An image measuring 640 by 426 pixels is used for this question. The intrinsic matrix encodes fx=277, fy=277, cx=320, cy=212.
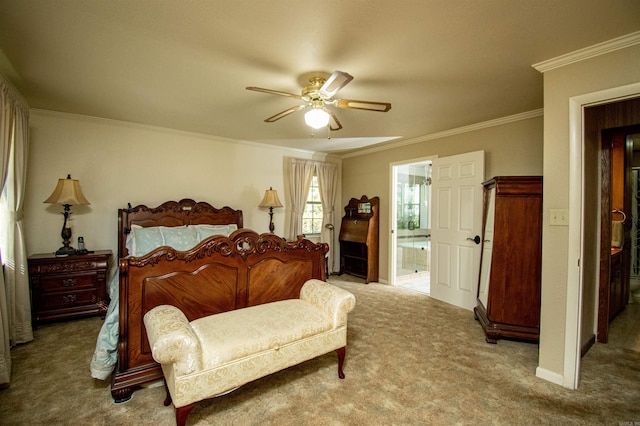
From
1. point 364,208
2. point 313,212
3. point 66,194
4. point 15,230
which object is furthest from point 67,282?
point 364,208

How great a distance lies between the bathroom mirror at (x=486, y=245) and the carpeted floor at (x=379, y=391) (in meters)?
0.62

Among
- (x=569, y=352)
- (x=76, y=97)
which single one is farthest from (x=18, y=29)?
(x=569, y=352)

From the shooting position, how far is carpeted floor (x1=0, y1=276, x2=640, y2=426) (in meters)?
1.67

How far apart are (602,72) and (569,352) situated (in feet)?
6.36

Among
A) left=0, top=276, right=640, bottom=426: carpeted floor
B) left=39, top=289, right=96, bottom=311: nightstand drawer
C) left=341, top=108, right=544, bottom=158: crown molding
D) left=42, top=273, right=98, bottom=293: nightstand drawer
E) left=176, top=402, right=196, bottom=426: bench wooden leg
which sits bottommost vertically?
left=0, top=276, right=640, bottom=426: carpeted floor

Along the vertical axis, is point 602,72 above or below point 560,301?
above

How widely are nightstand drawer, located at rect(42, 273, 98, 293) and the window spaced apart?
3201 millimetres

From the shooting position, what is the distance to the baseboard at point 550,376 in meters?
Result: 1.99

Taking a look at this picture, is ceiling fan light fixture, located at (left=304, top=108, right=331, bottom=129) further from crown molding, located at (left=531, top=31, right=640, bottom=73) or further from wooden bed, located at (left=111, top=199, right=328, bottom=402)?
crown molding, located at (left=531, top=31, right=640, bottom=73)

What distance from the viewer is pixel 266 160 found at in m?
4.78

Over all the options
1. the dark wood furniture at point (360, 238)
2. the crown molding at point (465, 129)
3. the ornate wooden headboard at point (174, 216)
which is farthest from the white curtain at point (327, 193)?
the ornate wooden headboard at point (174, 216)

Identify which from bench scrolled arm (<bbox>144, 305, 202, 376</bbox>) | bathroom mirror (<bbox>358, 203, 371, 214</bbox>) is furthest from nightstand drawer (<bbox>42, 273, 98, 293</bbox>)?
bathroom mirror (<bbox>358, 203, 371, 214</bbox>)

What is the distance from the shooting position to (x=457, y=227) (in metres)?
3.70

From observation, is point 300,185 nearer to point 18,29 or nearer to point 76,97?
point 76,97
